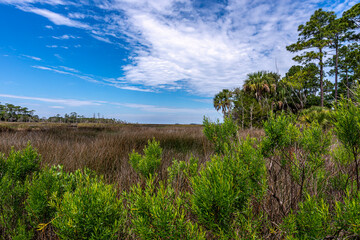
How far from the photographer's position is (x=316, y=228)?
3.34 ft

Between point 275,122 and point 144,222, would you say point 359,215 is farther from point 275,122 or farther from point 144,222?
point 144,222

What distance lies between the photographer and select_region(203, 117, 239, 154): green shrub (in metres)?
2.38

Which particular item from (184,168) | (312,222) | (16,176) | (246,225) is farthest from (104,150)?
(312,222)

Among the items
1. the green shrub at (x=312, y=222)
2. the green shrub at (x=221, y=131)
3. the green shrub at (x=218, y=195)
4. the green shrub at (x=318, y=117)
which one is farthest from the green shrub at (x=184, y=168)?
the green shrub at (x=318, y=117)

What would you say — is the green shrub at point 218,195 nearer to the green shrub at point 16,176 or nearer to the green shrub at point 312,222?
the green shrub at point 312,222

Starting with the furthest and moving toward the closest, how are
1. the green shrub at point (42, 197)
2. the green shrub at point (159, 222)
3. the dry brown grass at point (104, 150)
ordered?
the dry brown grass at point (104, 150) → the green shrub at point (42, 197) → the green shrub at point (159, 222)

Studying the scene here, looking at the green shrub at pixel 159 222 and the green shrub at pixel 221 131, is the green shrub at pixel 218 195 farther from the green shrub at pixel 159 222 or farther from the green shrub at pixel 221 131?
the green shrub at pixel 221 131

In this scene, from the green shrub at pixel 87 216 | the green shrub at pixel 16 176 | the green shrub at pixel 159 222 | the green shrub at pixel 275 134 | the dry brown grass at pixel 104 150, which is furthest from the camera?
the dry brown grass at pixel 104 150

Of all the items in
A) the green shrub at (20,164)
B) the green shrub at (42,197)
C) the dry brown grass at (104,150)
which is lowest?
the dry brown grass at (104,150)

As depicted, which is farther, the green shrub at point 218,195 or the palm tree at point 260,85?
the palm tree at point 260,85

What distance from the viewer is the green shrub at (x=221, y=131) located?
2.38 m

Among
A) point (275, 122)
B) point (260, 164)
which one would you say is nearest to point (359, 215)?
point (260, 164)

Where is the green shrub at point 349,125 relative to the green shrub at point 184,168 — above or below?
above

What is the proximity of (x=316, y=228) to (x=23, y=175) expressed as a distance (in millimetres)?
2845
